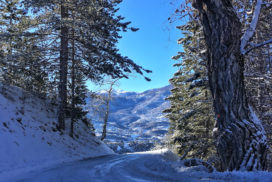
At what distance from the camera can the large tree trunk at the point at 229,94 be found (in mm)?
3818

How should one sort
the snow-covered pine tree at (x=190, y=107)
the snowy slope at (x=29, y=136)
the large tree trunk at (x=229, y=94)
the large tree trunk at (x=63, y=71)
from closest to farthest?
the large tree trunk at (x=229, y=94), the snowy slope at (x=29, y=136), the snow-covered pine tree at (x=190, y=107), the large tree trunk at (x=63, y=71)

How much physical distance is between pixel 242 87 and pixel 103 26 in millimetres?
10337

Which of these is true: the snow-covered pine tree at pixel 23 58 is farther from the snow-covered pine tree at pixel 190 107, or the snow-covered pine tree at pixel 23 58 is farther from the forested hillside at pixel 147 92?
the snow-covered pine tree at pixel 190 107

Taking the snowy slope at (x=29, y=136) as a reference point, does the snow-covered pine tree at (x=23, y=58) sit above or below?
above

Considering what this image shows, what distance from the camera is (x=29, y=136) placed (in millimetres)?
9906

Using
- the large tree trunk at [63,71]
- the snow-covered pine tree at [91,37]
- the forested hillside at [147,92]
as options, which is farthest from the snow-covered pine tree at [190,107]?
the large tree trunk at [63,71]

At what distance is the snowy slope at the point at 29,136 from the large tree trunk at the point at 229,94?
20.4ft

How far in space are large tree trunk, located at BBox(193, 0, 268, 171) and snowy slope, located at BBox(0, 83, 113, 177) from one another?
6.20m

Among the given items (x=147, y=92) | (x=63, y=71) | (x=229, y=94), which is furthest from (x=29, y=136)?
(x=229, y=94)

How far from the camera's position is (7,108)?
10664 mm

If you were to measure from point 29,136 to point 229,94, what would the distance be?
9.55 metres

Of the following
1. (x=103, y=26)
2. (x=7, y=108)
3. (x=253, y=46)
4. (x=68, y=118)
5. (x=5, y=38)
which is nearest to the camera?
(x=253, y=46)

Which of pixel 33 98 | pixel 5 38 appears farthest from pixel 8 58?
pixel 33 98

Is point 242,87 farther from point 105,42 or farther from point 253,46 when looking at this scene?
point 105,42
